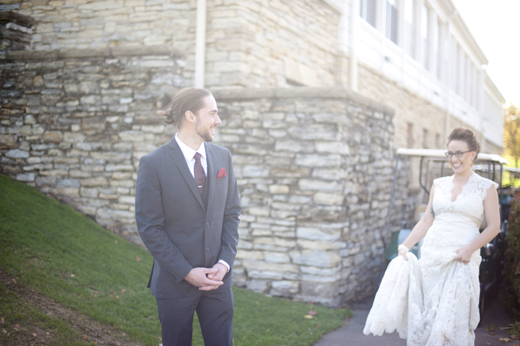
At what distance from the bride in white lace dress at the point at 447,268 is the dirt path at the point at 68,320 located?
96.6 inches

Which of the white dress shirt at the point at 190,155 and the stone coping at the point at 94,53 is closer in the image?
the white dress shirt at the point at 190,155

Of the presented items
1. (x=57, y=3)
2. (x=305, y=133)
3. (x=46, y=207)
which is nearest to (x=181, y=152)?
(x=305, y=133)

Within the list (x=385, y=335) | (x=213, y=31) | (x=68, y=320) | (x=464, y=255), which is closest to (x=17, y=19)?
(x=213, y=31)

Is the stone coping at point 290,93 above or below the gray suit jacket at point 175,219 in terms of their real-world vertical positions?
above

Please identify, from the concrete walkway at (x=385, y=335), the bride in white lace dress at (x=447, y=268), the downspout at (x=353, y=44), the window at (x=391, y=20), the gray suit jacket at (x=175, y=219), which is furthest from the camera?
the window at (x=391, y=20)

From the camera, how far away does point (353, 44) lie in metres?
11.7

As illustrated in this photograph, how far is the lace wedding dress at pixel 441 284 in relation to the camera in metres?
3.95

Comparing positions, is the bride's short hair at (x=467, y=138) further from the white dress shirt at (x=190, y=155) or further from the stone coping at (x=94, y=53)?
the stone coping at (x=94, y=53)

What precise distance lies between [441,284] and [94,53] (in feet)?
20.9

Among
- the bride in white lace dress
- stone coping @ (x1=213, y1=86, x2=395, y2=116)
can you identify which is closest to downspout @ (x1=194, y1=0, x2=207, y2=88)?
stone coping @ (x1=213, y1=86, x2=395, y2=116)

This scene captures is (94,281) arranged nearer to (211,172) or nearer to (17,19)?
(211,172)

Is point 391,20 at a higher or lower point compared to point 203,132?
higher

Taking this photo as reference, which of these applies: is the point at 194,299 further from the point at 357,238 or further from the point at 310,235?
the point at 357,238

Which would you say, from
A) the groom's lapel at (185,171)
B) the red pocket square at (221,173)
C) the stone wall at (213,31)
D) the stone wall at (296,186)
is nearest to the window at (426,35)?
the stone wall at (213,31)
